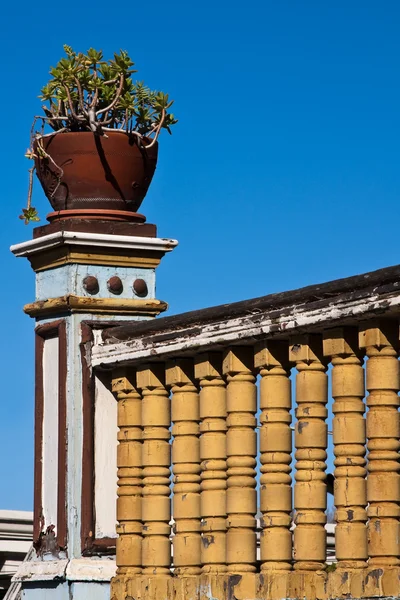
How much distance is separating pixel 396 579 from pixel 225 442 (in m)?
1.48

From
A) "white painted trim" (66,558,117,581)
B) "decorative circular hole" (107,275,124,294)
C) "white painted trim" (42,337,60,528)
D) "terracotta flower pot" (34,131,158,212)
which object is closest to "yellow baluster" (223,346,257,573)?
"white painted trim" (66,558,117,581)

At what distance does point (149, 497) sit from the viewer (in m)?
7.62

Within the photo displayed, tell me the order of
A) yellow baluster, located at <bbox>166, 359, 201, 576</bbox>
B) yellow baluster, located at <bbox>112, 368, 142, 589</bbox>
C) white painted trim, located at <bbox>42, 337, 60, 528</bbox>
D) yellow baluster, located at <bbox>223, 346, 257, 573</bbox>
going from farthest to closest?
white painted trim, located at <bbox>42, 337, 60, 528</bbox> → yellow baluster, located at <bbox>112, 368, 142, 589</bbox> → yellow baluster, located at <bbox>166, 359, 201, 576</bbox> → yellow baluster, located at <bbox>223, 346, 257, 573</bbox>

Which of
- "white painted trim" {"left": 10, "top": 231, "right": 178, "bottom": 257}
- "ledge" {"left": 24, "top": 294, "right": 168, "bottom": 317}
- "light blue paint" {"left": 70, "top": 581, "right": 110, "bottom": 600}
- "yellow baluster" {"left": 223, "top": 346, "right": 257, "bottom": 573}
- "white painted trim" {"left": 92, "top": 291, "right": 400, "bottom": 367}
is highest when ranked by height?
"white painted trim" {"left": 10, "top": 231, "right": 178, "bottom": 257}

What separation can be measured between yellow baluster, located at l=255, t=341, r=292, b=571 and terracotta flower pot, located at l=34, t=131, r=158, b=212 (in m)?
1.76

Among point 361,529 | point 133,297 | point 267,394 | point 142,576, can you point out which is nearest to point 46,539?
point 142,576

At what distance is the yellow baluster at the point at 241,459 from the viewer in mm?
6898

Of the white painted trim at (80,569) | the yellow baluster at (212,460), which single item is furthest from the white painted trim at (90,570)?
the yellow baluster at (212,460)

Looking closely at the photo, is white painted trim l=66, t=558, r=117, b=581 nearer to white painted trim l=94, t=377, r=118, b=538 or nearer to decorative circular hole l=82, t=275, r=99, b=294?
white painted trim l=94, t=377, r=118, b=538

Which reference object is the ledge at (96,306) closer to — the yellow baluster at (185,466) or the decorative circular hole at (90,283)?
the decorative circular hole at (90,283)

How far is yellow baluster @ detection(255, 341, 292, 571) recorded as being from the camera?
6.66m

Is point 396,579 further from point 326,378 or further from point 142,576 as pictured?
point 142,576

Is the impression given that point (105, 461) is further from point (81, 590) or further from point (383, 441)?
point (383, 441)

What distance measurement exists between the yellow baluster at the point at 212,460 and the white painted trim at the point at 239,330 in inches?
5.7
